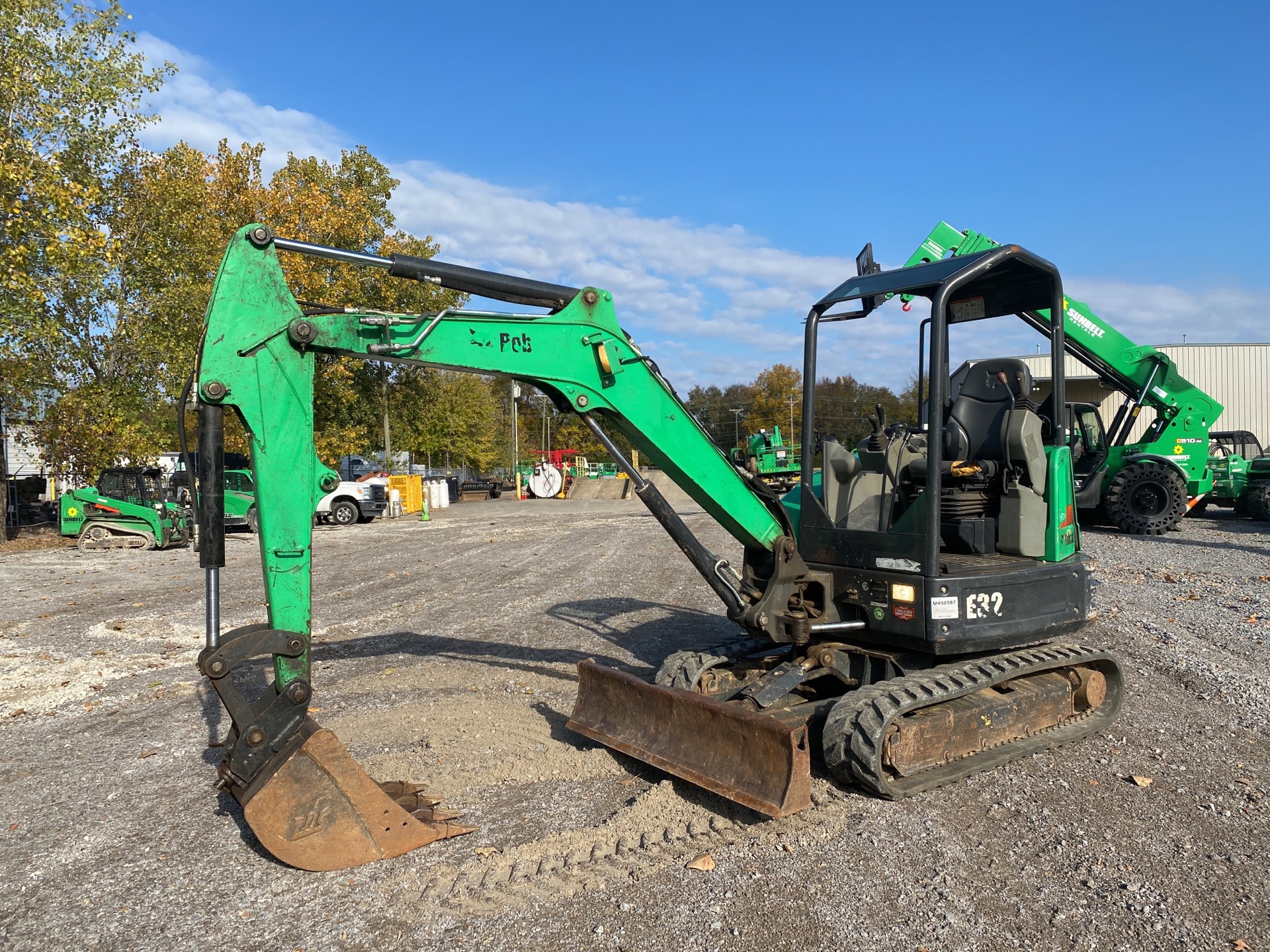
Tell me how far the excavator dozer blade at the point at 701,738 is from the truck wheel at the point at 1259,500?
65.2ft

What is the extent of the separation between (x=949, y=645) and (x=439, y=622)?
6.59m

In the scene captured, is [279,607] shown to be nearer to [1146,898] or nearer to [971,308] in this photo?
[1146,898]

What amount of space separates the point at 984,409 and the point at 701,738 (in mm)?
2898

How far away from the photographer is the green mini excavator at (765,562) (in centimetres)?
400

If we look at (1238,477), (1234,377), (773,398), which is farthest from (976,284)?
(773,398)

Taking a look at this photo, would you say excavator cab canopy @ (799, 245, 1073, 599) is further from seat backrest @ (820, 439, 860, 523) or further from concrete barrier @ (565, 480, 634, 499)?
concrete barrier @ (565, 480, 634, 499)

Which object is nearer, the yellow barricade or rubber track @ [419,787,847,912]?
rubber track @ [419,787,847,912]

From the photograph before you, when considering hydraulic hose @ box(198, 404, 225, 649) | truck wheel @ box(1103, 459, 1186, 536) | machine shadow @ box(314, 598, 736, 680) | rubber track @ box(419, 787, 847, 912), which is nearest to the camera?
rubber track @ box(419, 787, 847, 912)

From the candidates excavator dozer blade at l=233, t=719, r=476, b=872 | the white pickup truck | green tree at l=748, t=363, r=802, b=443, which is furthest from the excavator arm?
green tree at l=748, t=363, r=802, b=443

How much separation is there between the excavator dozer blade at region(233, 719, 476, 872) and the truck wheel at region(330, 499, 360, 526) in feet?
77.7

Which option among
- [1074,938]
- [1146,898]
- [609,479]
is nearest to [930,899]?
[1074,938]

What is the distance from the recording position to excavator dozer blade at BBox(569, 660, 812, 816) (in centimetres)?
427

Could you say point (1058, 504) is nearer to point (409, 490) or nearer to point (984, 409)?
point (984, 409)

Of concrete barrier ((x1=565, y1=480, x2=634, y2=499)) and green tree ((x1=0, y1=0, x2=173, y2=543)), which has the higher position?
green tree ((x1=0, y1=0, x2=173, y2=543))
